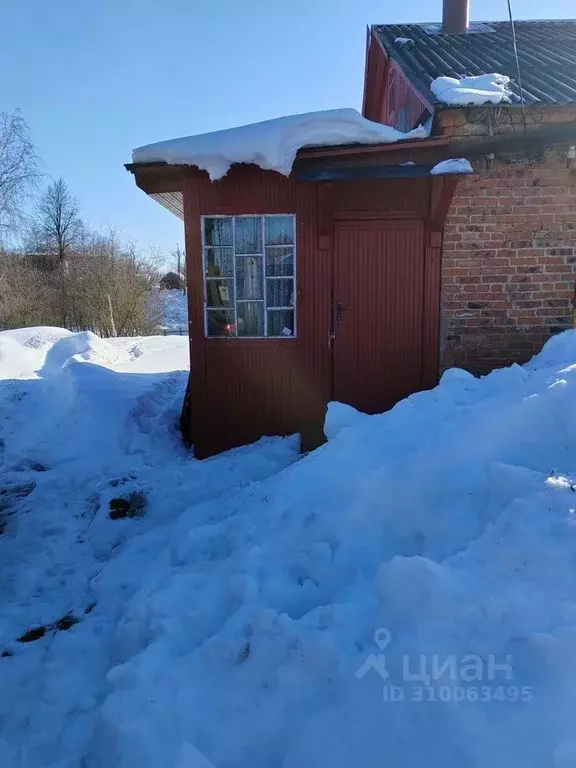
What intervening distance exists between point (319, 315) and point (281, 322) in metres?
0.38

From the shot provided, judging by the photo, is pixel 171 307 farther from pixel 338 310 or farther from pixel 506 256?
pixel 506 256

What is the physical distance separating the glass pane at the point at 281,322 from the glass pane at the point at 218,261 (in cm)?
58

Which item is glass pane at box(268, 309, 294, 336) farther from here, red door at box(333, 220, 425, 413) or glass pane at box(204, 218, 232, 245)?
glass pane at box(204, 218, 232, 245)

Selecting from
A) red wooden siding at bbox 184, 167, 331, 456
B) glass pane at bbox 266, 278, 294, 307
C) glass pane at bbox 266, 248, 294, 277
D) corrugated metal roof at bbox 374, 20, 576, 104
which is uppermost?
corrugated metal roof at bbox 374, 20, 576, 104

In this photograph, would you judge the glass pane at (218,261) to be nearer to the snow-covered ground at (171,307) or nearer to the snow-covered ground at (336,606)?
the snow-covered ground at (336,606)

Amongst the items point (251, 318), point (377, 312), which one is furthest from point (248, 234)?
point (377, 312)

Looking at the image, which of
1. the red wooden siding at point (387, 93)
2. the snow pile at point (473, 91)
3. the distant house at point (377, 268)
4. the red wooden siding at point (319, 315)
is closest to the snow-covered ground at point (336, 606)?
the distant house at point (377, 268)

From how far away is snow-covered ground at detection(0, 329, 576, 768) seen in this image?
1.90 m

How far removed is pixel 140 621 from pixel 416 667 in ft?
4.88

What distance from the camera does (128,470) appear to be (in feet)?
17.5

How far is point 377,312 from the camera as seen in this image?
552cm

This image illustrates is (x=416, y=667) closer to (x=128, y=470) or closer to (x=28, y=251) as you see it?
(x=128, y=470)

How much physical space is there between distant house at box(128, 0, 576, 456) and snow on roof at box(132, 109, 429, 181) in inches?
4.6

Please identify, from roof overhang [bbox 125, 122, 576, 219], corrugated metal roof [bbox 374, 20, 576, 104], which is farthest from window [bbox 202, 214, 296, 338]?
corrugated metal roof [bbox 374, 20, 576, 104]
